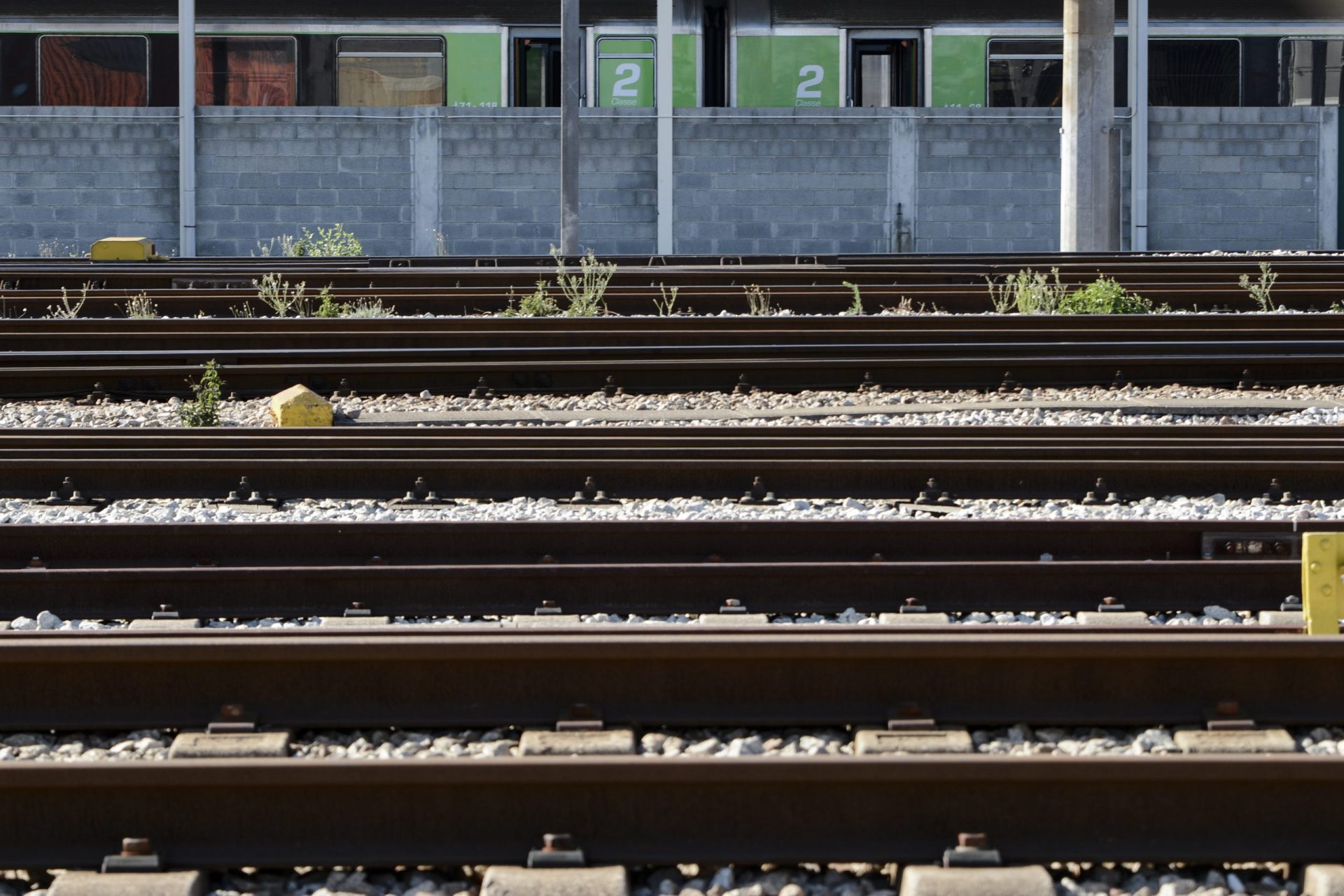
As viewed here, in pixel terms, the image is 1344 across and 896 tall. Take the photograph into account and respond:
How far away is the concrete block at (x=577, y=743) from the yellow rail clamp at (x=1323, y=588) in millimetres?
1937

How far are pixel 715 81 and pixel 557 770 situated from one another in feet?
62.3

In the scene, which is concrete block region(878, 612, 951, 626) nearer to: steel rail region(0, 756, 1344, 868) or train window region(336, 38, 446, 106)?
steel rail region(0, 756, 1344, 868)

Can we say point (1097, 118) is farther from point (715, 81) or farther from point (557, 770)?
point (557, 770)

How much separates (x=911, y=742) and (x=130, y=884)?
6.22ft

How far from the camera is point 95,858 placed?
3.59 metres

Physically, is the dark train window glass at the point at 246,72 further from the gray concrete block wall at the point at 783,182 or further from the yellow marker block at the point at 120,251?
the gray concrete block wall at the point at 783,182

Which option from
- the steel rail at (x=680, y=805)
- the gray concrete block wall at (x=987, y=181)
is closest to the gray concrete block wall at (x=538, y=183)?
the gray concrete block wall at (x=987, y=181)

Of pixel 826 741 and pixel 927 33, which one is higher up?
pixel 927 33

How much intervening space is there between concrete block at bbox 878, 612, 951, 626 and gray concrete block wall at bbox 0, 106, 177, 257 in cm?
1824

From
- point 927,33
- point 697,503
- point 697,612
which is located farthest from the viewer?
point 927,33

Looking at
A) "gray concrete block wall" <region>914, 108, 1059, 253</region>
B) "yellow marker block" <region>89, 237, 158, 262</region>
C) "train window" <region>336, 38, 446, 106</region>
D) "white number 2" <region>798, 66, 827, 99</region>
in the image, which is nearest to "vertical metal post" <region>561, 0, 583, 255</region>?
"train window" <region>336, 38, 446, 106</region>

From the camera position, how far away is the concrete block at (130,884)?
339cm

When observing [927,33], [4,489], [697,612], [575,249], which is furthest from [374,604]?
[927,33]

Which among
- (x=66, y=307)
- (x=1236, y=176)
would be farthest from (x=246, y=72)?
(x=1236, y=176)
